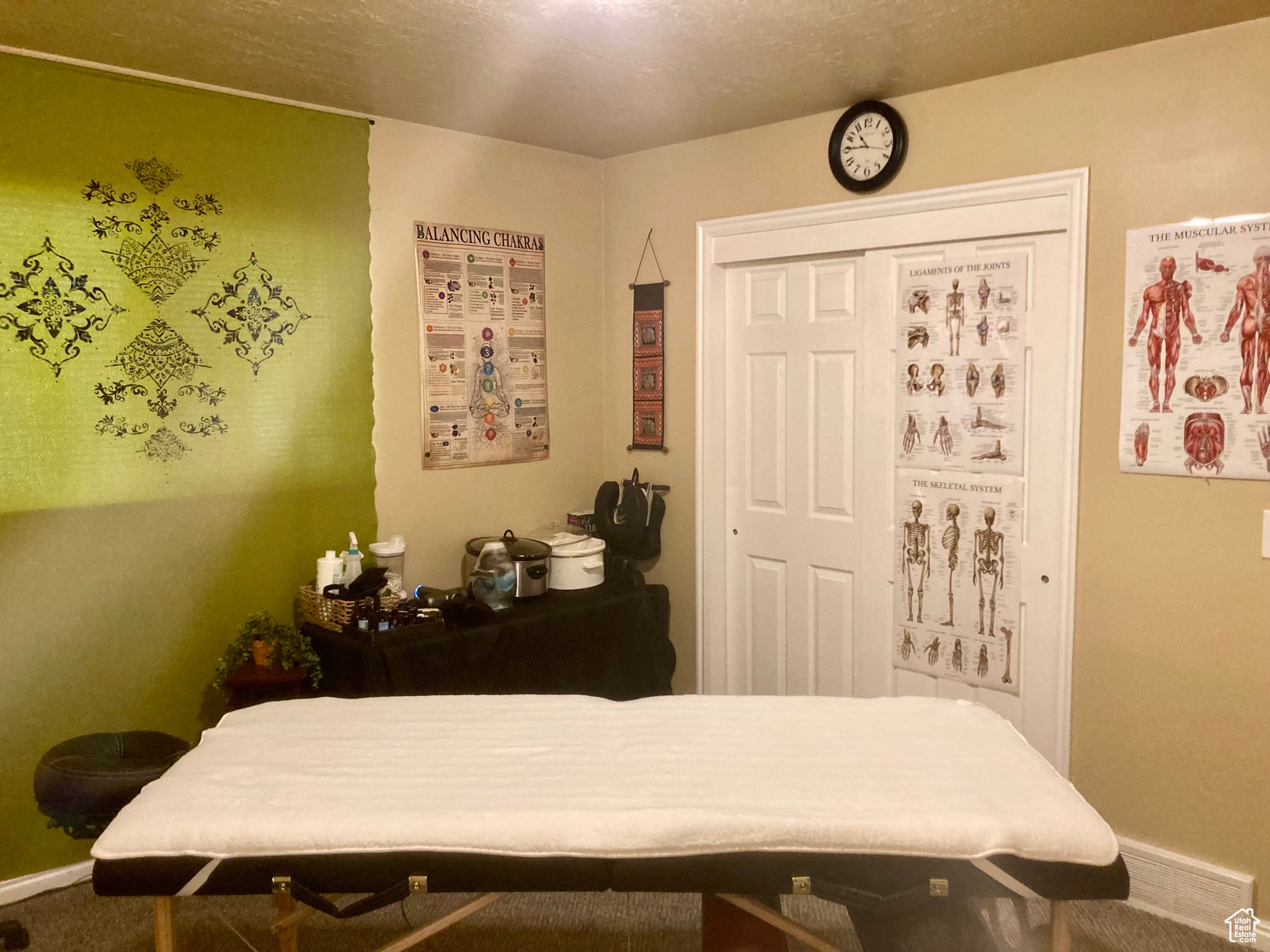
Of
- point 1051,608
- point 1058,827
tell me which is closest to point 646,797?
point 1058,827

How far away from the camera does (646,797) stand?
168cm

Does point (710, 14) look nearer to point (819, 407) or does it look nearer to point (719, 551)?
point (819, 407)

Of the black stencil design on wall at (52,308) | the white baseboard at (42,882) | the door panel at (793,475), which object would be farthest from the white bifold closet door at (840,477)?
the white baseboard at (42,882)

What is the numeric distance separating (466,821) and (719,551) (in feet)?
7.48

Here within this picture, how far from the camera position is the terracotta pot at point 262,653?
2.84 metres

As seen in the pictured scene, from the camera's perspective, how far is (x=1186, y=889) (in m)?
2.66

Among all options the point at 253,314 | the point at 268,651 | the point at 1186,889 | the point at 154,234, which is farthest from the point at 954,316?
the point at 154,234

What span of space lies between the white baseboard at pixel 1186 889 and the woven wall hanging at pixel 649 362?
2.21m

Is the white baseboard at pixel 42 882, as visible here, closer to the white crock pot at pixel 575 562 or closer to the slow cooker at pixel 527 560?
the slow cooker at pixel 527 560

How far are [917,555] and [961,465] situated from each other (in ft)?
1.17

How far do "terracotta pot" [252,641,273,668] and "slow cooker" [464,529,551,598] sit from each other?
81cm

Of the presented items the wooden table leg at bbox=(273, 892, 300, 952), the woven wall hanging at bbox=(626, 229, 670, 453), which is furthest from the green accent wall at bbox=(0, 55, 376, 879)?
the woven wall hanging at bbox=(626, 229, 670, 453)
